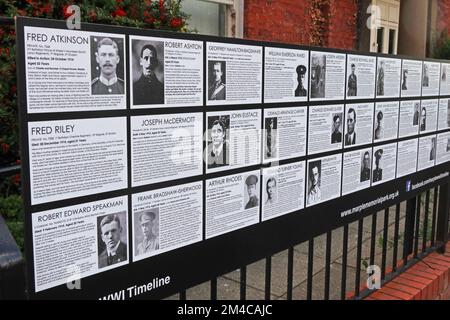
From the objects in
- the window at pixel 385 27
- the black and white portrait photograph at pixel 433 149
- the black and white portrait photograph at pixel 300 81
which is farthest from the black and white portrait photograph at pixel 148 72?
the window at pixel 385 27

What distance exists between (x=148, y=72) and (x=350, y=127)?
144 cm

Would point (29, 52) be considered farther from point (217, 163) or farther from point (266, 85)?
point (266, 85)

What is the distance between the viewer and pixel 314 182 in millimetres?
2490

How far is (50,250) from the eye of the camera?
1.46 meters

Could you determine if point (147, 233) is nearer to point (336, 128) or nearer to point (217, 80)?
point (217, 80)

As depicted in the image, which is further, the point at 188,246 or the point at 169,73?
the point at 188,246

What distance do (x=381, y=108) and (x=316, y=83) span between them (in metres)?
0.76

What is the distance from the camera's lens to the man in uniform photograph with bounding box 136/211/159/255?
5.60 feet

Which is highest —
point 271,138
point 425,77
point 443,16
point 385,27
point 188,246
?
point 443,16

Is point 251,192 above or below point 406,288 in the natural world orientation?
above

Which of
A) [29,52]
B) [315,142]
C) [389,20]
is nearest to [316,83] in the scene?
[315,142]

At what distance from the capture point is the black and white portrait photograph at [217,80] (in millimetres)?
1886

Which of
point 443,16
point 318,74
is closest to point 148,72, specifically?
point 318,74

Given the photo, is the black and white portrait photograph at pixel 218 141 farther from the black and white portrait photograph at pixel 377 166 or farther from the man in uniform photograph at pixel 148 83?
the black and white portrait photograph at pixel 377 166
